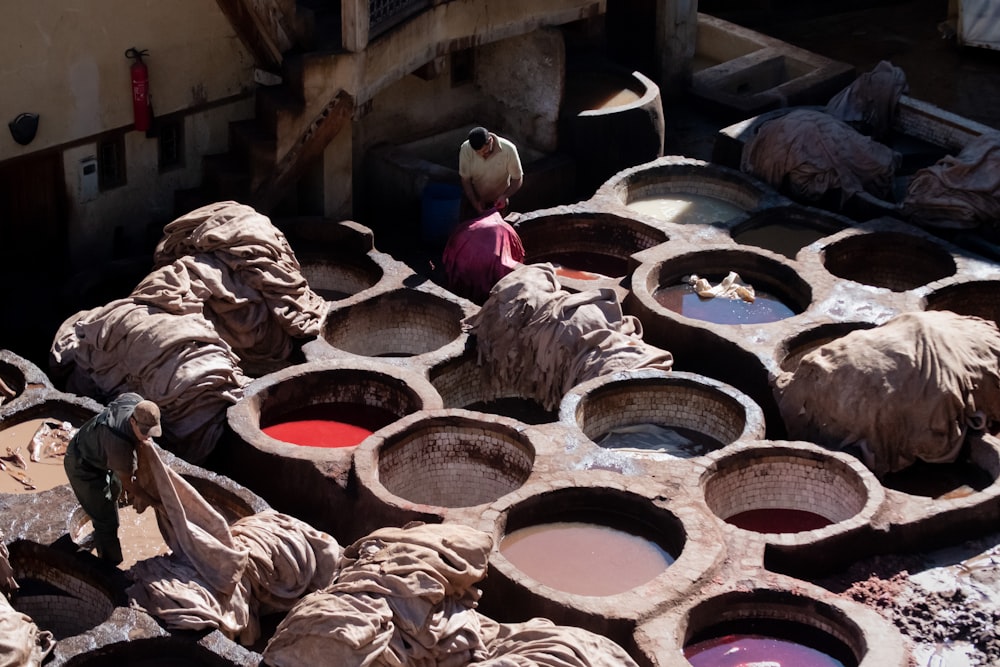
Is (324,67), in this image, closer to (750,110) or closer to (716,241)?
(716,241)

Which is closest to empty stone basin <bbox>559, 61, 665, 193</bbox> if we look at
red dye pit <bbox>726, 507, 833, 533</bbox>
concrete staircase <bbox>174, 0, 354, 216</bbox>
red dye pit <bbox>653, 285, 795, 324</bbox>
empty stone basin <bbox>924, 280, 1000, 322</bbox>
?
red dye pit <bbox>653, 285, 795, 324</bbox>

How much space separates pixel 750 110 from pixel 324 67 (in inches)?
232

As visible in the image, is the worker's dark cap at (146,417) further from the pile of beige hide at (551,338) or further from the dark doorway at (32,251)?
the dark doorway at (32,251)

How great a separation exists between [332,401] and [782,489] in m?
3.81

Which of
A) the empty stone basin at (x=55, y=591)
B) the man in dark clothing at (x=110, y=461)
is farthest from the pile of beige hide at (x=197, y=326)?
the man in dark clothing at (x=110, y=461)

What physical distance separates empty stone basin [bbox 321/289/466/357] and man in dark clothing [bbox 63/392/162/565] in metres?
4.28

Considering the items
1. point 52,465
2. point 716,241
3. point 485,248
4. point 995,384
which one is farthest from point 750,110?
point 52,465

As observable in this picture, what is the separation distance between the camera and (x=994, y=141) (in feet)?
54.4

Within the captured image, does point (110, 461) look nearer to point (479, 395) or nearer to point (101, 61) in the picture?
point (479, 395)

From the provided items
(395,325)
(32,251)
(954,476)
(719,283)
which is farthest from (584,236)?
(32,251)

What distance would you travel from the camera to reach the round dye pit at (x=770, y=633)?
35.4 ft

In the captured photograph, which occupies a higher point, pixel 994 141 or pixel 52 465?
pixel 994 141

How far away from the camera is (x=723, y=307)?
1540cm

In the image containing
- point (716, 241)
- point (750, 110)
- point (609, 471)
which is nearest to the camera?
point (609, 471)
